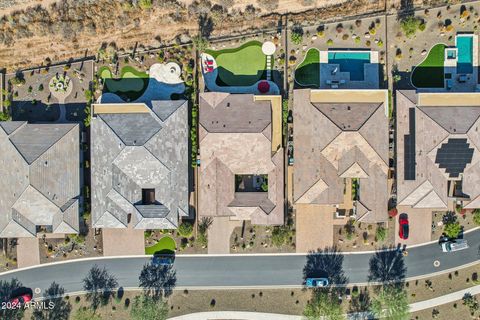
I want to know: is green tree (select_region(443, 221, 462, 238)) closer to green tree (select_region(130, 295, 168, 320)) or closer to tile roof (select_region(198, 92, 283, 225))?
tile roof (select_region(198, 92, 283, 225))

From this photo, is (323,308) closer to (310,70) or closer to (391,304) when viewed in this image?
(391,304)

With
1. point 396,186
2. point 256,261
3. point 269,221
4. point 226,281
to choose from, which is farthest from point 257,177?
point 396,186

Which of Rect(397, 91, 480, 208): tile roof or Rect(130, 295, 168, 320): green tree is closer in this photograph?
Rect(397, 91, 480, 208): tile roof

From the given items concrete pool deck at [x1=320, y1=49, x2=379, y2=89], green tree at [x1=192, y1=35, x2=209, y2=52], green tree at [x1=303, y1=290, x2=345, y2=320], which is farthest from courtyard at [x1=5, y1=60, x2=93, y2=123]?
green tree at [x1=303, y1=290, x2=345, y2=320]

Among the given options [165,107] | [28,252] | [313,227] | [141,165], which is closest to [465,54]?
[313,227]

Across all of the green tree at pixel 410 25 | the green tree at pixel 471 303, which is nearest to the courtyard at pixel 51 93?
the green tree at pixel 410 25

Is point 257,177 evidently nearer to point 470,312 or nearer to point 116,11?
point 116,11
